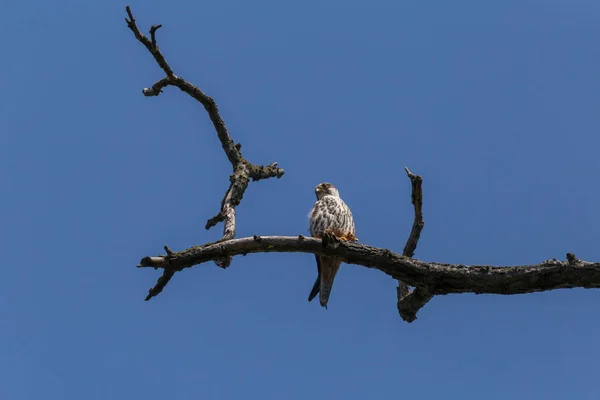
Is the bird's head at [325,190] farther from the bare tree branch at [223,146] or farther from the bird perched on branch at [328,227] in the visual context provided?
the bare tree branch at [223,146]

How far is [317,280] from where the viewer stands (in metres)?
8.69

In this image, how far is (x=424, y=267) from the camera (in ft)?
19.5

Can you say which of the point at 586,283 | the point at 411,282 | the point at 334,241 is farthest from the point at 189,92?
the point at 586,283

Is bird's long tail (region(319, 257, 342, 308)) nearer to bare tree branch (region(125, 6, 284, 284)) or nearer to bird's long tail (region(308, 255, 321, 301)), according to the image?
bird's long tail (region(308, 255, 321, 301))

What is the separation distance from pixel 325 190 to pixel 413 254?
352cm

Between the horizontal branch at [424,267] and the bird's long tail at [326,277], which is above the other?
the bird's long tail at [326,277]

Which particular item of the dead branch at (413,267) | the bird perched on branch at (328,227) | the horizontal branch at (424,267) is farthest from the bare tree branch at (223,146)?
the horizontal branch at (424,267)

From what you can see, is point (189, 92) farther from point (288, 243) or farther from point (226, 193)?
point (288, 243)

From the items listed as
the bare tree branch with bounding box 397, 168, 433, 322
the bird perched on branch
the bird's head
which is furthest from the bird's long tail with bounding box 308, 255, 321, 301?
the bird's head

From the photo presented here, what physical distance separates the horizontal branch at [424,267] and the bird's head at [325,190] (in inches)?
157

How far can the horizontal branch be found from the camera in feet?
17.9

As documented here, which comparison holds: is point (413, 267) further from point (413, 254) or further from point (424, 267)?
point (413, 254)

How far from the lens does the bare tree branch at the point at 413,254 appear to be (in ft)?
20.7

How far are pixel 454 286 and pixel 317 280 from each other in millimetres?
3014
